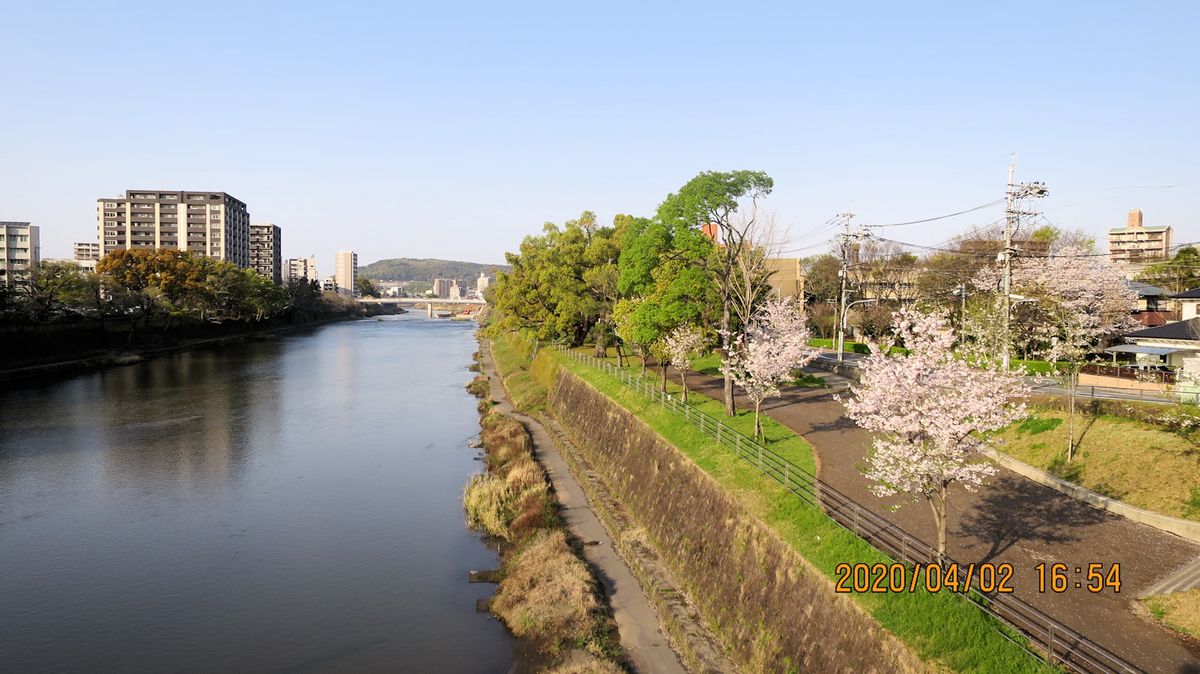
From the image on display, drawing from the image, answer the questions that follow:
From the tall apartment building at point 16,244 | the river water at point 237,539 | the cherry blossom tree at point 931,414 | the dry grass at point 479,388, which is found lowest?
the river water at point 237,539

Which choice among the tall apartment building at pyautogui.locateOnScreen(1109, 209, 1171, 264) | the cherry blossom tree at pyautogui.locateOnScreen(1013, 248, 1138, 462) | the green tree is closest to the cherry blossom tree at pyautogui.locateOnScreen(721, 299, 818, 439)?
the green tree

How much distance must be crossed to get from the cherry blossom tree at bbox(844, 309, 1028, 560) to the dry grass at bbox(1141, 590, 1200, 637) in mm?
3335

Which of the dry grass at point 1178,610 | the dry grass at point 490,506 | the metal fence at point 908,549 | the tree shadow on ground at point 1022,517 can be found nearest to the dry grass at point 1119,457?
the tree shadow on ground at point 1022,517

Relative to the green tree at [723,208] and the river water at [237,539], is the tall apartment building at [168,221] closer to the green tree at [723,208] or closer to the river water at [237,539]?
the river water at [237,539]

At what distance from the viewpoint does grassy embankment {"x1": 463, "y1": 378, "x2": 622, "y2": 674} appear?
51.1 feet

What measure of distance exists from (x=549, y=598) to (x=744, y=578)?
517 centimetres

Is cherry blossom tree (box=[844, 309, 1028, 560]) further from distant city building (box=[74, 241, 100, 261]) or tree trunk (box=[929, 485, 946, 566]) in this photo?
distant city building (box=[74, 241, 100, 261])

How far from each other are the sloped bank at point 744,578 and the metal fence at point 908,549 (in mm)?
1565

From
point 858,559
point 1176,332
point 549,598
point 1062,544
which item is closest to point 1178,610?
point 1062,544

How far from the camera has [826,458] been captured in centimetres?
2088

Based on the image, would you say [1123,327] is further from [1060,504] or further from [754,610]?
[754,610]

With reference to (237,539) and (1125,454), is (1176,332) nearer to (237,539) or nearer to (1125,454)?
(1125,454)

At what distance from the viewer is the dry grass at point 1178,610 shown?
11273mm

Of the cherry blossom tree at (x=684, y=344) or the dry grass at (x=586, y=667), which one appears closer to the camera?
the dry grass at (x=586, y=667)
